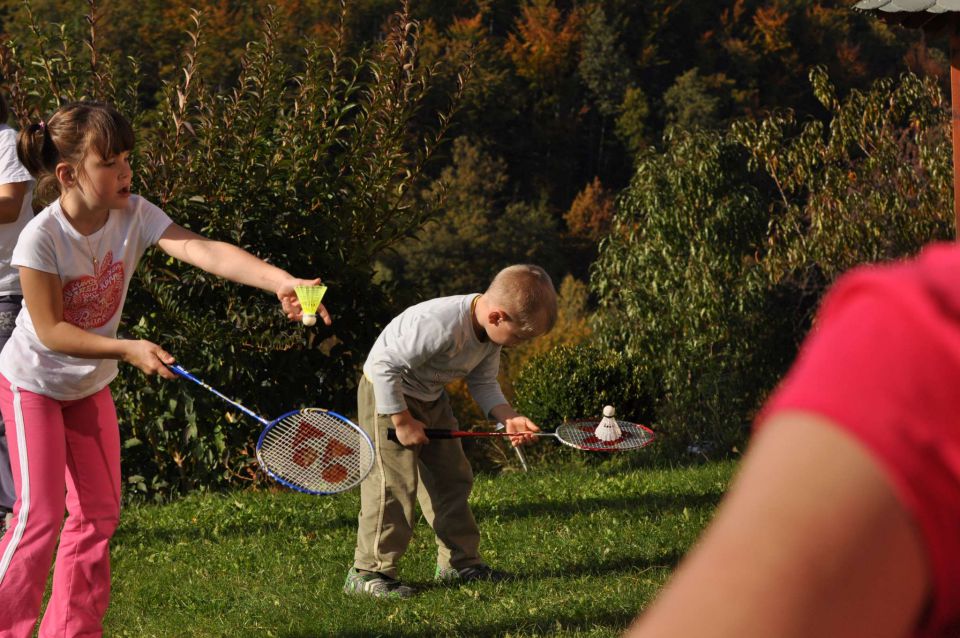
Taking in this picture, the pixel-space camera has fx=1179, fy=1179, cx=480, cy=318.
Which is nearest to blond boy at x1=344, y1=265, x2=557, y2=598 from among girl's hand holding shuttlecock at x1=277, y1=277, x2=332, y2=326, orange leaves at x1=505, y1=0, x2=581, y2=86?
girl's hand holding shuttlecock at x1=277, y1=277, x2=332, y2=326

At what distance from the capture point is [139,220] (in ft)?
11.6

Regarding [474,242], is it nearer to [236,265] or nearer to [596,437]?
[596,437]

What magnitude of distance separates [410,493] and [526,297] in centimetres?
94

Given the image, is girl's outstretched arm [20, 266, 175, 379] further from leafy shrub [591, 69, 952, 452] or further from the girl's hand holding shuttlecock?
leafy shrub [591, 69, 952, 452]

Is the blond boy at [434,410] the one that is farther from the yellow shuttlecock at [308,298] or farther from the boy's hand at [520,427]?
the yellow shuttlecock at [308,298]

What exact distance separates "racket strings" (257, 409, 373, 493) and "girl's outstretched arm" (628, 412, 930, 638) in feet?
12.1

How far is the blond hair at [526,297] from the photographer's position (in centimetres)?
440

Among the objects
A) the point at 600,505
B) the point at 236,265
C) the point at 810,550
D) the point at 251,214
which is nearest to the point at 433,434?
the point at 236,265

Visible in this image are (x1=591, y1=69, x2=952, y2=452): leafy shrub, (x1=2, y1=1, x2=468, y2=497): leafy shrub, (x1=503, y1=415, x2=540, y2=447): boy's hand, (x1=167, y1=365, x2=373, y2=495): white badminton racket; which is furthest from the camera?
(x1=591, y1=69, x2=952, y2=452): leafy shrub

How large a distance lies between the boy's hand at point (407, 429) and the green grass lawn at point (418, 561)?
2.05 feet

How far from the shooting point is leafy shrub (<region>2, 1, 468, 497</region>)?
24.3 feet

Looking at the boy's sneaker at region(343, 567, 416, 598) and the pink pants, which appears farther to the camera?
the boy's sneaker at region(343, 567, 416, 598)

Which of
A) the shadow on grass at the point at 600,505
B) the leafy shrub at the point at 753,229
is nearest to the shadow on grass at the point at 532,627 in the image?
the shadow on grass at the point at 600,505

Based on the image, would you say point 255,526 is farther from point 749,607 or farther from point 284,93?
point 749,607
